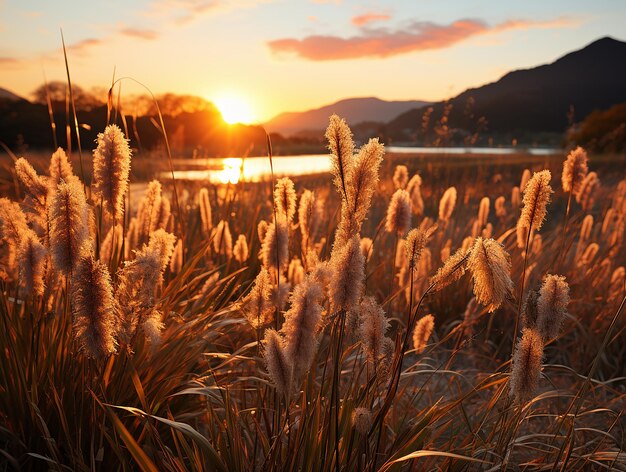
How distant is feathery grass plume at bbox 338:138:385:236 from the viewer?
1429 millimetres

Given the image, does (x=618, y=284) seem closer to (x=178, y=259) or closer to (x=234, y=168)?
(x=234, y=168)

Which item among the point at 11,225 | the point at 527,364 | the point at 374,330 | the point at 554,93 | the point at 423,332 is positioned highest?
the point at 554,93

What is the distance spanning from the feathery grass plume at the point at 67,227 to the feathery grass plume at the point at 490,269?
100cm

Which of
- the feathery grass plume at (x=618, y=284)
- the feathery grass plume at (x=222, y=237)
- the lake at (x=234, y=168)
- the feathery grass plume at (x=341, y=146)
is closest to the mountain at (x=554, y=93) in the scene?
the lake at (x=234, y=168)

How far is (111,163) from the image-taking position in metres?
1.68

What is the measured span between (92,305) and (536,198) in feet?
4.25

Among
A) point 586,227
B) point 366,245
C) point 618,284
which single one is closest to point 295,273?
point 366,245

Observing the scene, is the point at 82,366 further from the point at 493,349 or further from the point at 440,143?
the point at 440,143

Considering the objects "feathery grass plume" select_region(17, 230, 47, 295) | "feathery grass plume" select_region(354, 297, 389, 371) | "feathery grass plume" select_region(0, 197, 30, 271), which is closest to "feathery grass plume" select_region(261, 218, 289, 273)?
"feathery grass plume" select_region(354, 297, 389, 371)

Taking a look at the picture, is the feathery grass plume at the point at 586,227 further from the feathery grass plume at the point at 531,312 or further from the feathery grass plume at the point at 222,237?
the feathery grass plume at the point at 531,312

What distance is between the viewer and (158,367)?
229cm

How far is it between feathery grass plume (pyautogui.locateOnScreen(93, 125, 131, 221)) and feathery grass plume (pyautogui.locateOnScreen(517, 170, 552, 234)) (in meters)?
1.22

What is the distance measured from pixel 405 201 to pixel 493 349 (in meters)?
2.67

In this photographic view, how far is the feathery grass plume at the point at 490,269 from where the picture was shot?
131 cm
